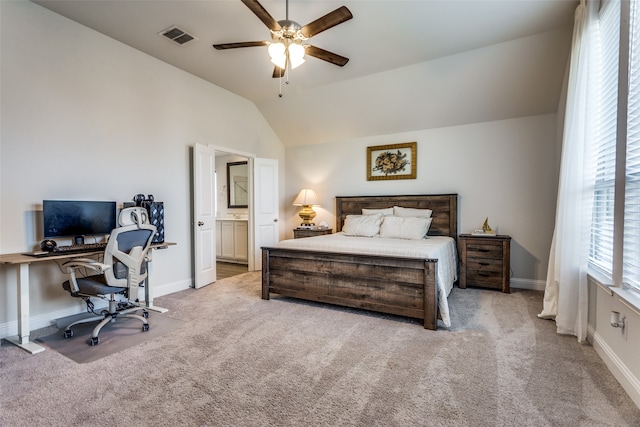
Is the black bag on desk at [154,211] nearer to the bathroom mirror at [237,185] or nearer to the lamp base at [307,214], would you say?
the lamp base at [307,214]

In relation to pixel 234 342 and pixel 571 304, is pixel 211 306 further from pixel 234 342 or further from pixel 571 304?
pixel 571 304

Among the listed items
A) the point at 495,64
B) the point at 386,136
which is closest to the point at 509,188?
the point at 495,64

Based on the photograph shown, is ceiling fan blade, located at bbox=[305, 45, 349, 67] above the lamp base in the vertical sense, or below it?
above

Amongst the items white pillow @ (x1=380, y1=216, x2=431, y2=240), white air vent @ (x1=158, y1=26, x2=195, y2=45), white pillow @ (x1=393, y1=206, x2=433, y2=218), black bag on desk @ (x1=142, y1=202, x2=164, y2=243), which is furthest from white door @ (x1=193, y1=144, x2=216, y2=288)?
white pillow @ (x1=393, y1=206, x2=433, y2=218)

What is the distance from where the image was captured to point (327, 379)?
199 cm

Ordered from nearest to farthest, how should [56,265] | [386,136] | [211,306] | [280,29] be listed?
[280,29] → [56,265] → [211,306] → [386,136]

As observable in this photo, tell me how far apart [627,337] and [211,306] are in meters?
3.58

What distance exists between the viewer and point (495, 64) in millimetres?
3752

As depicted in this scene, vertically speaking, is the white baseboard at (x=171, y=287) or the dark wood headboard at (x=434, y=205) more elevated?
the dark wood headboard at (x=434, y=205)

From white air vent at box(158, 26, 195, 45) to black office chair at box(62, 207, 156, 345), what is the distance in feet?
6.59

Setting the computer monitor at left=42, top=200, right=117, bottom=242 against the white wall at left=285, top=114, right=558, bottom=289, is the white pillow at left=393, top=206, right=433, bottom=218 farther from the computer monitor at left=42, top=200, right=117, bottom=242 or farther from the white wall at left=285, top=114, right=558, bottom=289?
the computer monitor at left=42, top=200, right=117, bottom=242

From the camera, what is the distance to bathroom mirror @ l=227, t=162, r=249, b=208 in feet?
21.1

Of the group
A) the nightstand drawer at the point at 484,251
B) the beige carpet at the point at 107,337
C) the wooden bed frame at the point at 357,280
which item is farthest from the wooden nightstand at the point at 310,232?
the beige carpet at the point at 107,337

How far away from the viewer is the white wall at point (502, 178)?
13.8 feet
